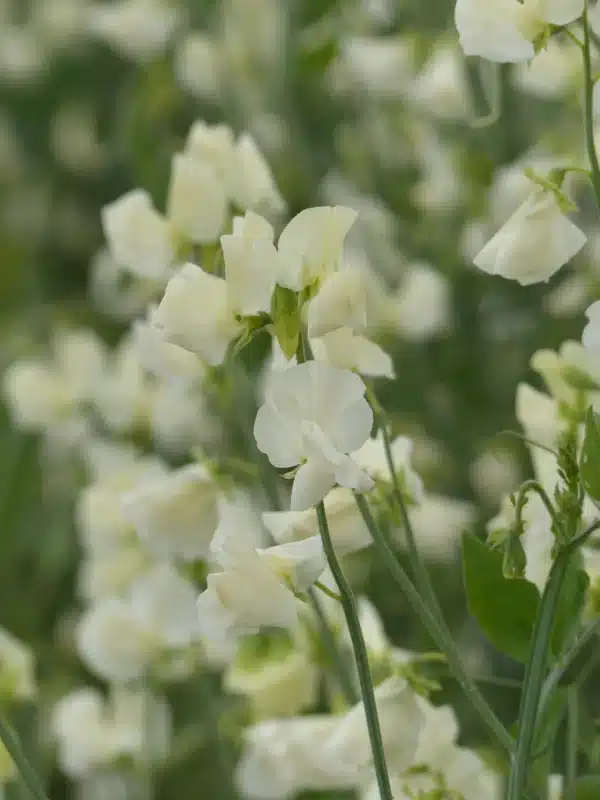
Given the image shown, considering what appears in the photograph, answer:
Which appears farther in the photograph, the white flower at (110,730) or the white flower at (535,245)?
the white flower at (110,730)

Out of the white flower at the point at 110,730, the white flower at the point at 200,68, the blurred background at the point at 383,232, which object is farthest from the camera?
the white flower at the point at 200,68

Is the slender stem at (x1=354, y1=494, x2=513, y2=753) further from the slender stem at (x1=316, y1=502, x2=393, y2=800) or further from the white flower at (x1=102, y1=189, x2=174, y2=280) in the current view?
the white flower at (x1=102, y1=189, x2=174, y2=280)

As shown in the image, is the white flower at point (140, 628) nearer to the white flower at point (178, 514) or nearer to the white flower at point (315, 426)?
the white flower at point (178, 514)

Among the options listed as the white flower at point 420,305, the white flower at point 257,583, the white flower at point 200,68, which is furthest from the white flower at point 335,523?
the white flower at point 200,68

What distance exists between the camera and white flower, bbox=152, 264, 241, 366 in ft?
1.25

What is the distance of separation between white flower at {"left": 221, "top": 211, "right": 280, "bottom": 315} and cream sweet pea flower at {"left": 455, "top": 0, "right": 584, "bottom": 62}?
0.08 meters

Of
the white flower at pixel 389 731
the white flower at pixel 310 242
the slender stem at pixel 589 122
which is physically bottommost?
the white flower at pixel 389 731

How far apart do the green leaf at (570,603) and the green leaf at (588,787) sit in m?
0.04

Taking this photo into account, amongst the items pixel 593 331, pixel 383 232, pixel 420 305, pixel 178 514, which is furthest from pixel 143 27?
pixel 593 331

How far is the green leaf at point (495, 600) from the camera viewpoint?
41 centimetres

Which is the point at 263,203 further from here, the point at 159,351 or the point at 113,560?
the point at 113,560

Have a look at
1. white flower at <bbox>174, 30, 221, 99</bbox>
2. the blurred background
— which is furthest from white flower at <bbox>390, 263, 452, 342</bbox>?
white flower at <bbox>174, 30, 221, 99</bbox>

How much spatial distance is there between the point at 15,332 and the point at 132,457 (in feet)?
1.64

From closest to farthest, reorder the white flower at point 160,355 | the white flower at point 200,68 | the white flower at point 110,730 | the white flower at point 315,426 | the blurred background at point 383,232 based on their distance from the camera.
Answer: the white flower at point 315,426, the white flower at point 160,355, the white flower at point 110,730, the blurred background at point 383,232, the white flower at point 200,68
